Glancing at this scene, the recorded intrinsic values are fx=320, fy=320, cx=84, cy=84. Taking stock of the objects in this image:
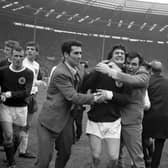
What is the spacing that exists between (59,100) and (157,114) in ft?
5.93

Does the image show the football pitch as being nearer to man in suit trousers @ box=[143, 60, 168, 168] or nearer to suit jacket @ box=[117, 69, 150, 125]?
man in suit trousers @ box=[143, 60, 168, 168]

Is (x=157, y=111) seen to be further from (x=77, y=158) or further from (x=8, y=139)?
(x=8, y=139)

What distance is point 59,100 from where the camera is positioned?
362cm

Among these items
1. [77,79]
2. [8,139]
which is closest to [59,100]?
[77,79]

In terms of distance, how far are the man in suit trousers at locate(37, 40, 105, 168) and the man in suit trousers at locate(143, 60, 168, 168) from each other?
60.5 inches

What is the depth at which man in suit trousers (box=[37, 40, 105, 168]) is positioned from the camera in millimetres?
3564

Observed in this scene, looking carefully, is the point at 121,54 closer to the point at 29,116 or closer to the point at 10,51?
the point at 10,51

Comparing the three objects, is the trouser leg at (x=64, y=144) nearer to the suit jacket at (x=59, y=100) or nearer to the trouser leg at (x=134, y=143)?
the suit jacket at (x=59, y=100)

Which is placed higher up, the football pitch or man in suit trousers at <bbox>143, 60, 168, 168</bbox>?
man in suit trousers at <bbox>143, 60, 168, 168</bbox>

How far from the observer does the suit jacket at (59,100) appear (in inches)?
138

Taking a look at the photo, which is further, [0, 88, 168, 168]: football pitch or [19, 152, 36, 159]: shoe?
[19, 152, 36, 159]: shoe

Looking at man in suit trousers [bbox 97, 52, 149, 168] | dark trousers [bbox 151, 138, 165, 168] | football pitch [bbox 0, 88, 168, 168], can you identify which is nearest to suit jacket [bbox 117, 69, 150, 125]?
man in suit trousers [bbox 97, 52, 149, 168]

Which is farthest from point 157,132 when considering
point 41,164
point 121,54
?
point 41,164

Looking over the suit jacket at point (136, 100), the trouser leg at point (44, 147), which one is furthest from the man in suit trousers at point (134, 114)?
the trouser leg at point (44, 147)
